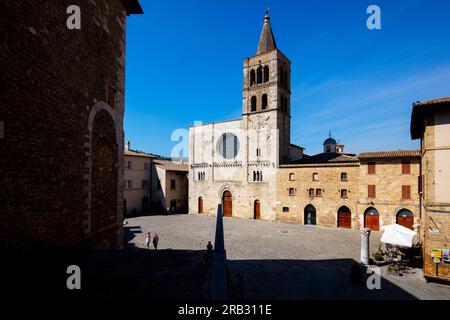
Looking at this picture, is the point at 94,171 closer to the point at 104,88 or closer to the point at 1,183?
the point at 104,88

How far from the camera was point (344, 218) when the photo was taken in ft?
82.3

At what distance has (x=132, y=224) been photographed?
26.0m

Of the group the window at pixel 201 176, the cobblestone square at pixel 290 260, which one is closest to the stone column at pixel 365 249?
the cobblestone square at pixel 290 260

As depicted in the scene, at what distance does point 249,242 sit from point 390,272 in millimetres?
8970

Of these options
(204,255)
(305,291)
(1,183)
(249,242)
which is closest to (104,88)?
(1,183)

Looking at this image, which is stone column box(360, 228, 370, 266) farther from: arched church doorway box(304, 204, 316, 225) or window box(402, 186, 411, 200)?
arched church doorway box(304, 204, 316, 225)

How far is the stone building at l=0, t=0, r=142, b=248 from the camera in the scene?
4.57 m

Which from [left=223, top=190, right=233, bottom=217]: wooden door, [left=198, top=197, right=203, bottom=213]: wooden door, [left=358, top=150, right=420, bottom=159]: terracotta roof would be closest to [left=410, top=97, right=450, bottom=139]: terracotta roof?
[left=358, top=150, right=420, bottom=159]: terracotta roof

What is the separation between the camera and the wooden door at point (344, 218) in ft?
81.4

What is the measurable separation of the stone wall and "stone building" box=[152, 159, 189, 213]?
86.6 ft

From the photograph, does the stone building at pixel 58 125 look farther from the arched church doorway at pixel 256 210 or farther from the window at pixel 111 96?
the arched church doorway at pixel 256 210

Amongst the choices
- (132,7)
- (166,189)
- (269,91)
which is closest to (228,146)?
(269,91)

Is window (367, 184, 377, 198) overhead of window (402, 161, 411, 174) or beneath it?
beneath

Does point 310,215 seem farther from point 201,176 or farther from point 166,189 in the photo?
point 166,189
